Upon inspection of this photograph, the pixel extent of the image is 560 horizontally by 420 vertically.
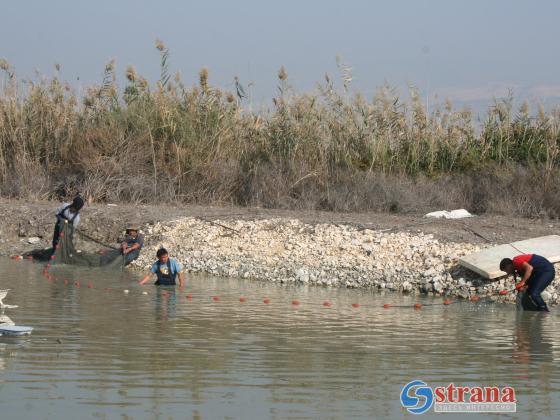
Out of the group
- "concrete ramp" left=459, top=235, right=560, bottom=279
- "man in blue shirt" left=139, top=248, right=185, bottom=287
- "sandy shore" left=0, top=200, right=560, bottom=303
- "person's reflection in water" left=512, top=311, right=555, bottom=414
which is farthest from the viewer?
"sandy shore" left=0, top=200, right=560, bottom=303

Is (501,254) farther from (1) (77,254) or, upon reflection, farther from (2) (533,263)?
(1) (77,254)

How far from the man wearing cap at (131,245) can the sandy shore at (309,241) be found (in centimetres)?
20

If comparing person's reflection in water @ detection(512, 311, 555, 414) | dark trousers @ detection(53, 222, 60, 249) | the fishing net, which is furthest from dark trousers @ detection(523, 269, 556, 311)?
dark trousers @ detection(53, 222, 60, 249)

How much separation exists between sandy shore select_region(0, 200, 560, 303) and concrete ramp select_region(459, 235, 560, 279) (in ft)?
1.04

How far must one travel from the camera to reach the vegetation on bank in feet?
81.2

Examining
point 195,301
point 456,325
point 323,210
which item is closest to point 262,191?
point 323,210

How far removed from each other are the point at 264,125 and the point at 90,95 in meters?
4.66

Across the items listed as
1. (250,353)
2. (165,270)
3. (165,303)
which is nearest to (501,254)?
(165,270)

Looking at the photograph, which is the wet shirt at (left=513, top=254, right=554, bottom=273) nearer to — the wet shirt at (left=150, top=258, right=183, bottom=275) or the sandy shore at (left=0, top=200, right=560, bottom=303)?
→ the sandy shore at (left=0, top=200, right=560, bottom=303)

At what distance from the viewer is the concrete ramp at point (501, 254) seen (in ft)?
54.3

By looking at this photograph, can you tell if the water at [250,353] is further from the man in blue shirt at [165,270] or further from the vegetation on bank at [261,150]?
the vegetation on bank at [261,150]

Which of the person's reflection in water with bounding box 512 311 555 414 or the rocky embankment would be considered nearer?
the person's reflection in water with bounding box 512 311 555 414

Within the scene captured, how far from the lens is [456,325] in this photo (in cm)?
1403

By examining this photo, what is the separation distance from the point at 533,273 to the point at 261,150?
39.2 feet
